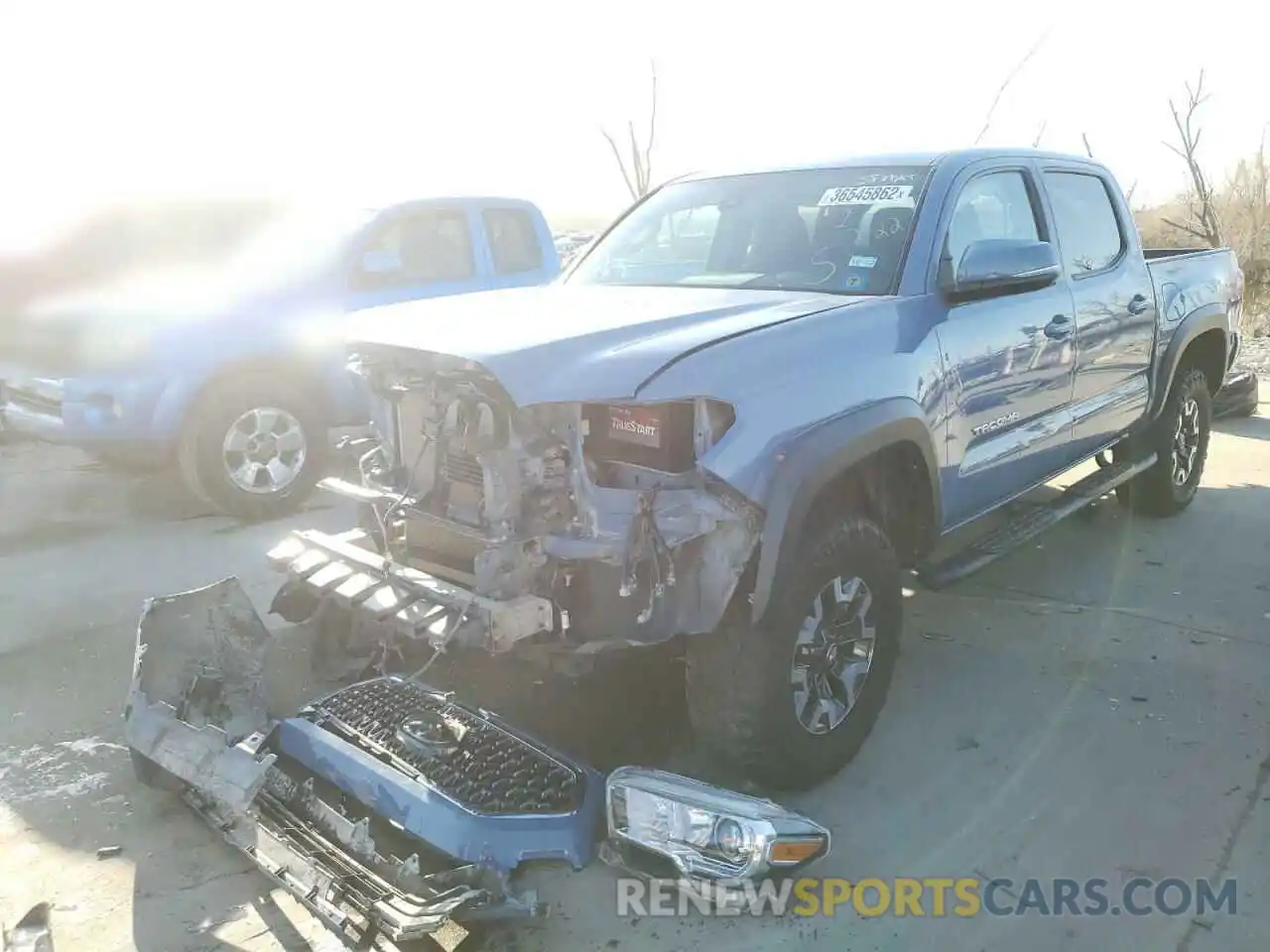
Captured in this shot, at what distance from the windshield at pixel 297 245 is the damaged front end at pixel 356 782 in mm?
3468

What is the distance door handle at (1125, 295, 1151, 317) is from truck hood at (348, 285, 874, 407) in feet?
7.18

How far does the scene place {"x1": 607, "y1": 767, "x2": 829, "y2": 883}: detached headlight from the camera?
260 centimetres

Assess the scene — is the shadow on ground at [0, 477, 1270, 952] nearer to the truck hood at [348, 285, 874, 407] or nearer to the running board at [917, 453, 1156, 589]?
the running board at [917, 453, 1156, 589]

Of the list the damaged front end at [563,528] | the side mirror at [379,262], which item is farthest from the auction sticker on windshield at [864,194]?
the side mirror at [379,262]

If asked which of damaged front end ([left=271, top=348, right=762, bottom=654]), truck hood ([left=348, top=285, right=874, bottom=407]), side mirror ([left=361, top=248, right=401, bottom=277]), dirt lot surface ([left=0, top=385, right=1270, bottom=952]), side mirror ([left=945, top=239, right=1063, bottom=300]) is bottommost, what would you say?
dirt lot surface ([left=0, top=385, right=1270, bottom=952])

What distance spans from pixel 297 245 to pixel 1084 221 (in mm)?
4579

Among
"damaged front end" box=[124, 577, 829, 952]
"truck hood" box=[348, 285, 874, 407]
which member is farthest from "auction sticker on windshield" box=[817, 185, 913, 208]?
"damaged front end" box=[124, 577, 829, 952]

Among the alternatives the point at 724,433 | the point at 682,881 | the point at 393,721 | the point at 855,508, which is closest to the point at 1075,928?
the point at 682,881

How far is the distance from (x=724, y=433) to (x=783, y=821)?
1.01m

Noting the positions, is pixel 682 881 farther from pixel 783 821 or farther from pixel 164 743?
pixel 164 743

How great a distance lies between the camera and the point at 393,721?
3137 mm

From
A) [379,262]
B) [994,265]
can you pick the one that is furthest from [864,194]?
[379,262]

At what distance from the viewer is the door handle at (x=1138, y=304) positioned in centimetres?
493

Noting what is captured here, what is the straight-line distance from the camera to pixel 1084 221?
481cm
